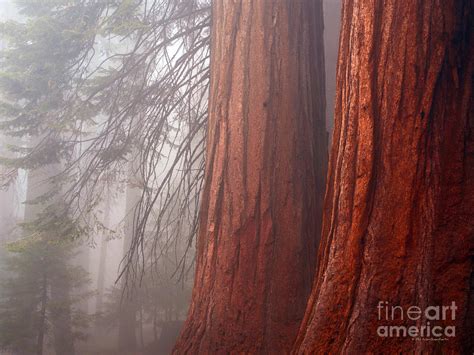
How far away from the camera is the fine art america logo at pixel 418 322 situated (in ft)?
6.40

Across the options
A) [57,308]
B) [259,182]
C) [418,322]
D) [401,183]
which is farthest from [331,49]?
[57,308]

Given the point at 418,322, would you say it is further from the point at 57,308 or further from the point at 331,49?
the point at 57,308

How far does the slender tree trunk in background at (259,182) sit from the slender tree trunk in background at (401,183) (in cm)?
70

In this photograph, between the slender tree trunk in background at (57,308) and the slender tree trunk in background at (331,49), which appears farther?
the slender tree trunk in background at (57,308)

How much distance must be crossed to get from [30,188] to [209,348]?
10.4m

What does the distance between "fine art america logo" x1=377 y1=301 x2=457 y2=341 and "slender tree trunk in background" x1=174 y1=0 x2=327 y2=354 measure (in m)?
1.03

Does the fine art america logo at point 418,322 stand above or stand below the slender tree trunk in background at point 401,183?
below

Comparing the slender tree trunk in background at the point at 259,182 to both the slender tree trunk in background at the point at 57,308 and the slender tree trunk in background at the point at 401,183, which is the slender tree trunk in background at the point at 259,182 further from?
the slender tree trunk in background at the point at 57,308

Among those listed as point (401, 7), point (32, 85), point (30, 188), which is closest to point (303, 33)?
point (401, 7)

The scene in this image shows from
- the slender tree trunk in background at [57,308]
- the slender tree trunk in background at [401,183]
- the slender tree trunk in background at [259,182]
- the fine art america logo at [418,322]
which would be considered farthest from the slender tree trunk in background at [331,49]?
the slender tree trunk in background at [57,308]

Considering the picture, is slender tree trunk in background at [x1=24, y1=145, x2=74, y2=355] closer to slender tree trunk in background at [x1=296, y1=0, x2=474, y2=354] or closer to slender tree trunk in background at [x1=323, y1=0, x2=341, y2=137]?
slender tree trunk in background at [x1=323, y1=0, x2=341, y2=137]

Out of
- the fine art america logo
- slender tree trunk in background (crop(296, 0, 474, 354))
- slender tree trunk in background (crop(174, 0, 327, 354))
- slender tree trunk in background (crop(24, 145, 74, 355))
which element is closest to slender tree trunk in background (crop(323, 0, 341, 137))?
slender tree trunk in background (crop(174, 0, 327, 354))

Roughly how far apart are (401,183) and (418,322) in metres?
0.62

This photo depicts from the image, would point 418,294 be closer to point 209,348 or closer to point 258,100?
point 209,348
